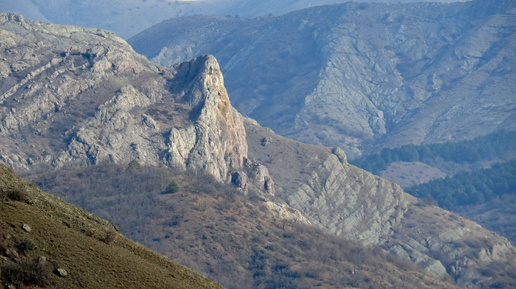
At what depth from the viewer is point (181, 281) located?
3353 centimetres

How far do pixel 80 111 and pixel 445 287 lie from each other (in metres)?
83.1

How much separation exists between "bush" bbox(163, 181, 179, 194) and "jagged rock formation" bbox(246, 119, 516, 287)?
43763 millimetres

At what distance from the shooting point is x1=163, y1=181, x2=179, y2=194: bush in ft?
405

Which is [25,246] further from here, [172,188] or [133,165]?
[133,165]

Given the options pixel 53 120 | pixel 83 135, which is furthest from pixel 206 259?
pixel 53 120

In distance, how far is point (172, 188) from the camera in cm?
12350

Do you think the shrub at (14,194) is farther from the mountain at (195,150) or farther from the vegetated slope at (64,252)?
the mountain at (195,150)

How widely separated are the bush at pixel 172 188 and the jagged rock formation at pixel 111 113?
13.2 metres

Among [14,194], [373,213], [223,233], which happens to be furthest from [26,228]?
[373,213]

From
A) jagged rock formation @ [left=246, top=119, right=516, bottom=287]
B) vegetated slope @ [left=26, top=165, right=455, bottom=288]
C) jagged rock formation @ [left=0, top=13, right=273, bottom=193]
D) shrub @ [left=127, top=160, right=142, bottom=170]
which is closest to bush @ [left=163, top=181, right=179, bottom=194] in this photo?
vegetated slope @ [left=26, top=165, right=455, bottom=288]

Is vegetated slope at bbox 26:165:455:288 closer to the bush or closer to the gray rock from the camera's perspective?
the bush

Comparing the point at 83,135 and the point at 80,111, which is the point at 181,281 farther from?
the point at 80,111

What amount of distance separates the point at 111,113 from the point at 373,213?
256 feet

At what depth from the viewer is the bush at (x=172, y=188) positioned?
123 metres
